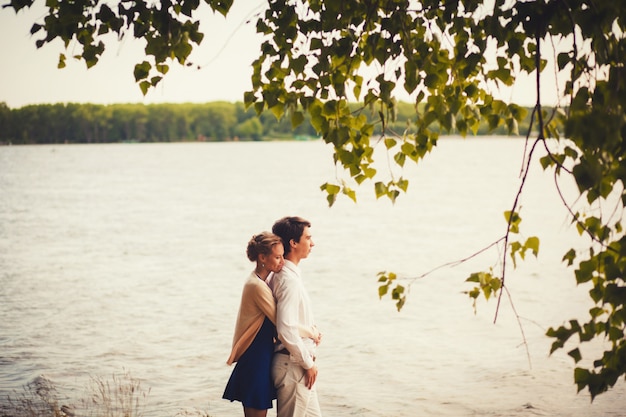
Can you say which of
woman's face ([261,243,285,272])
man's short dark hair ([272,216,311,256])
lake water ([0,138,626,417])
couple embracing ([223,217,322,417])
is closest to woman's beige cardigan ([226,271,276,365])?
couple embracing ([223,217,322,417])

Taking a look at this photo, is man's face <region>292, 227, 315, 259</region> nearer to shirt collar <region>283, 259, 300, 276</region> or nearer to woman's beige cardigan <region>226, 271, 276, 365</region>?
shirt collar <region>283, 259, 300, 276</region>

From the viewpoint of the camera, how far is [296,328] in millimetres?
5668

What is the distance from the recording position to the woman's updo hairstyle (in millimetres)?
5660

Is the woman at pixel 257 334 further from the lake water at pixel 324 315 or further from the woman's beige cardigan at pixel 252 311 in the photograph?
the lake water at pixel 324 315

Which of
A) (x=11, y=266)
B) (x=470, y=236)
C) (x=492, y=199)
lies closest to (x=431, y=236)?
(x=470, y=236)

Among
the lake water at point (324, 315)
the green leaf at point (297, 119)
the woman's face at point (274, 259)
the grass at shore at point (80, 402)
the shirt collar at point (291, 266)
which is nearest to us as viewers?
the green leaf at point (297, 119)

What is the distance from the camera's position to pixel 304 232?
5855 millimetres

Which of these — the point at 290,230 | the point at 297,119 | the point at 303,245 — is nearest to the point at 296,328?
the point at 303,245

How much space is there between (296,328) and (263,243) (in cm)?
71

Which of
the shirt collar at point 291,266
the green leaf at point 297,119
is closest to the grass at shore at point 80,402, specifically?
the shirt collar at point 291,266

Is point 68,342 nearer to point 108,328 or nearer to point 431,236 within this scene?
point 108,328

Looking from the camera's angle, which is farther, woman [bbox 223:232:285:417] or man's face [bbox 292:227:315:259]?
man's face [bbox 292:227:315:259]

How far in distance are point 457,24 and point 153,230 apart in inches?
1494

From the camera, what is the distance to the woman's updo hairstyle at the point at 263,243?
223 inches
